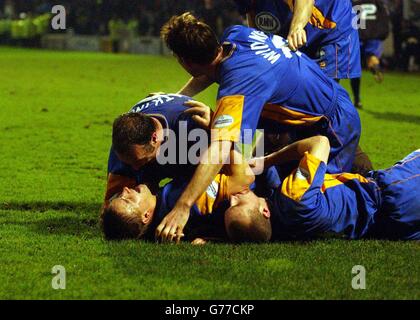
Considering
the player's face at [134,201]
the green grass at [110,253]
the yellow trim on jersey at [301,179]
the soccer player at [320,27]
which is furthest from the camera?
the soccer player at [320,27]

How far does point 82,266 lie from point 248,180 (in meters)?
1.24

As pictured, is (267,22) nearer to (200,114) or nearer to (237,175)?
(200,114)

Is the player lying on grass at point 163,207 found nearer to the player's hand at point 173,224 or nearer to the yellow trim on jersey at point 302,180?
the player's hand at point 173,224

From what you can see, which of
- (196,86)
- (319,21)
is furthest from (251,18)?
(196,86)

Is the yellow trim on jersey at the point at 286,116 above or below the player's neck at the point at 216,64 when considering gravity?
below

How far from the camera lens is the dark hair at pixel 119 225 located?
605 cm

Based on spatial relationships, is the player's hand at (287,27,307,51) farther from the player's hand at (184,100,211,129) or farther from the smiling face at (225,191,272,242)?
the smiling face at (225,191,272,242)

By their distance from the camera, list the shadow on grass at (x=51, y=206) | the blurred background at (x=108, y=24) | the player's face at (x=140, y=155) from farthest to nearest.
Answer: the blurred background at (x=108, y=24) → the shadow on grass at (x=51, y=206) → the player's face at (x=140, y=155)

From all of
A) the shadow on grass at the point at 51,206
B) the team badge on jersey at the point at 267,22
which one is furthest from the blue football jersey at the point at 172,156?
the team badge on jersey at the point at 267,22

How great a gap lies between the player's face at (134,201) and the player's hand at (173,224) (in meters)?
0.17

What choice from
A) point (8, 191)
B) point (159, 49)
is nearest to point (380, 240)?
point (8, 191)

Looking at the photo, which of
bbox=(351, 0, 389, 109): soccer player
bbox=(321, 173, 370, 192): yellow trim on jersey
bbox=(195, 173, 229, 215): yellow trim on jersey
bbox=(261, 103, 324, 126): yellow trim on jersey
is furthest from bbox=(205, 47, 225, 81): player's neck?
bbox=(351, 0, 389, 109): soccer player

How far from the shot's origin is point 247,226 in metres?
5.96
